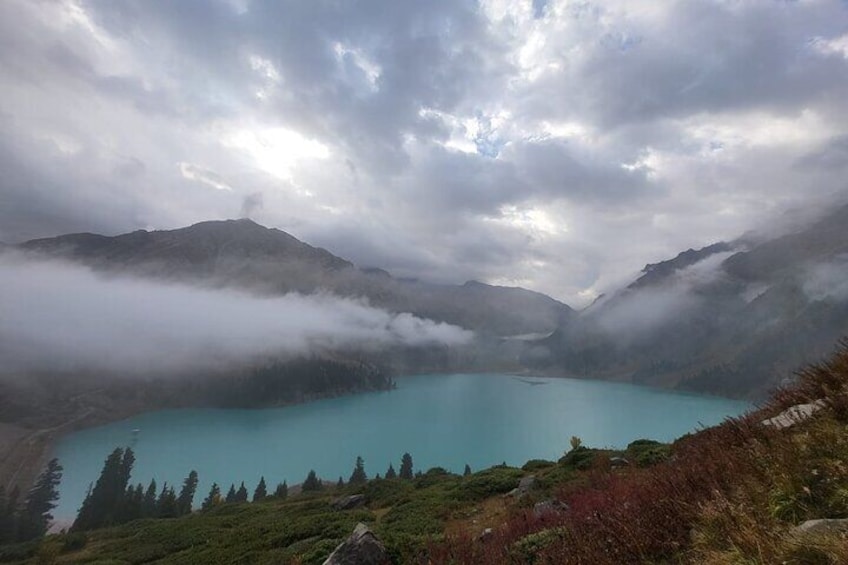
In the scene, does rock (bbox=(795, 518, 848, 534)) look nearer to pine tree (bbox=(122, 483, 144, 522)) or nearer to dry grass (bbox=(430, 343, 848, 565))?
dry grass (bbox=(430, 343, 848, 565))

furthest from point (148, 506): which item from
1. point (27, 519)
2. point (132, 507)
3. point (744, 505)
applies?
point (744, 505)

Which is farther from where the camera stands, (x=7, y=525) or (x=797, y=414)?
(x=7, y=525)

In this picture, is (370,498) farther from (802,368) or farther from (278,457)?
(278,457)

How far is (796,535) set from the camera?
13.1 feet

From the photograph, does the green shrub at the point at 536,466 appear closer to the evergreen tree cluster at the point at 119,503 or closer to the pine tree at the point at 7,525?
the evergreen tree cluster at the point at 119,503

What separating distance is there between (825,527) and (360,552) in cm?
1188

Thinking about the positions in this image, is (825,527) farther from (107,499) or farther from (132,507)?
(107,499)

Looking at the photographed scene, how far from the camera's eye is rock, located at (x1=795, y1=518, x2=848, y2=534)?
3.91 m

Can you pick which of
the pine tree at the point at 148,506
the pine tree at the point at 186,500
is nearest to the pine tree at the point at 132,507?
the pine tree at the point at 148,506

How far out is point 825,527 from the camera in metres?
4.03

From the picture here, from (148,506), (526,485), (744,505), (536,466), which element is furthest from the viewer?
(148,506)

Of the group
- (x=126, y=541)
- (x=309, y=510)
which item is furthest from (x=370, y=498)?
(x=126, y=541)

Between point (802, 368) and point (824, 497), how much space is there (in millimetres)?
6539

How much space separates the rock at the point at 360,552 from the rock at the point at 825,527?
11624 millimetres
